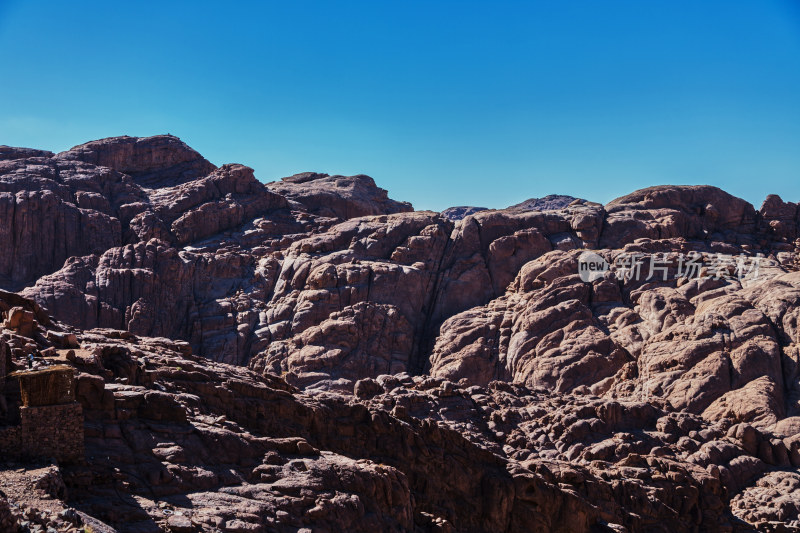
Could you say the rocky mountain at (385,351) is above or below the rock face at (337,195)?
below

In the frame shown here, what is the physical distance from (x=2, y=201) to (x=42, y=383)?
221 feet

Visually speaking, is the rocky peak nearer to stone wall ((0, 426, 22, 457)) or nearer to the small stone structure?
the small stone structure

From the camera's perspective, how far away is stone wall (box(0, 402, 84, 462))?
88.0ft

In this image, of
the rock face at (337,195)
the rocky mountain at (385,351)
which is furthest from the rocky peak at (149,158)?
the rock face at (337,195)

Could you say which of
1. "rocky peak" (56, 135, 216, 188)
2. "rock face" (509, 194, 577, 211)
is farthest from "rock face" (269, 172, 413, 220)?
"rock face" (509, 194, 577, 211)

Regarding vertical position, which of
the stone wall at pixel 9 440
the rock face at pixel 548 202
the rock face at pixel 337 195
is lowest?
the stone wall at pixel 9 440

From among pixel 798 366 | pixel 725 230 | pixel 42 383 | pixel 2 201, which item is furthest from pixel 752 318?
pixel 2 201

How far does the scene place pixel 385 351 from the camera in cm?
7994

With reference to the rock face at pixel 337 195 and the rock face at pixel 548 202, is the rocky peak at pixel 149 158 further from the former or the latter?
the rock face at pixel 548 202

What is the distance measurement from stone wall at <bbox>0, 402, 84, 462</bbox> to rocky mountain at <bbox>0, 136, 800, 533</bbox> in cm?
69

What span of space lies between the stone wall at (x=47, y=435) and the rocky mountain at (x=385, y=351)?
2.26ft

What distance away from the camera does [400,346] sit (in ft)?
266

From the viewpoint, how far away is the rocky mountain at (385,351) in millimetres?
33031

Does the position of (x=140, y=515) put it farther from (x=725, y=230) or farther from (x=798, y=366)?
Answer: (x=725, y=230)
